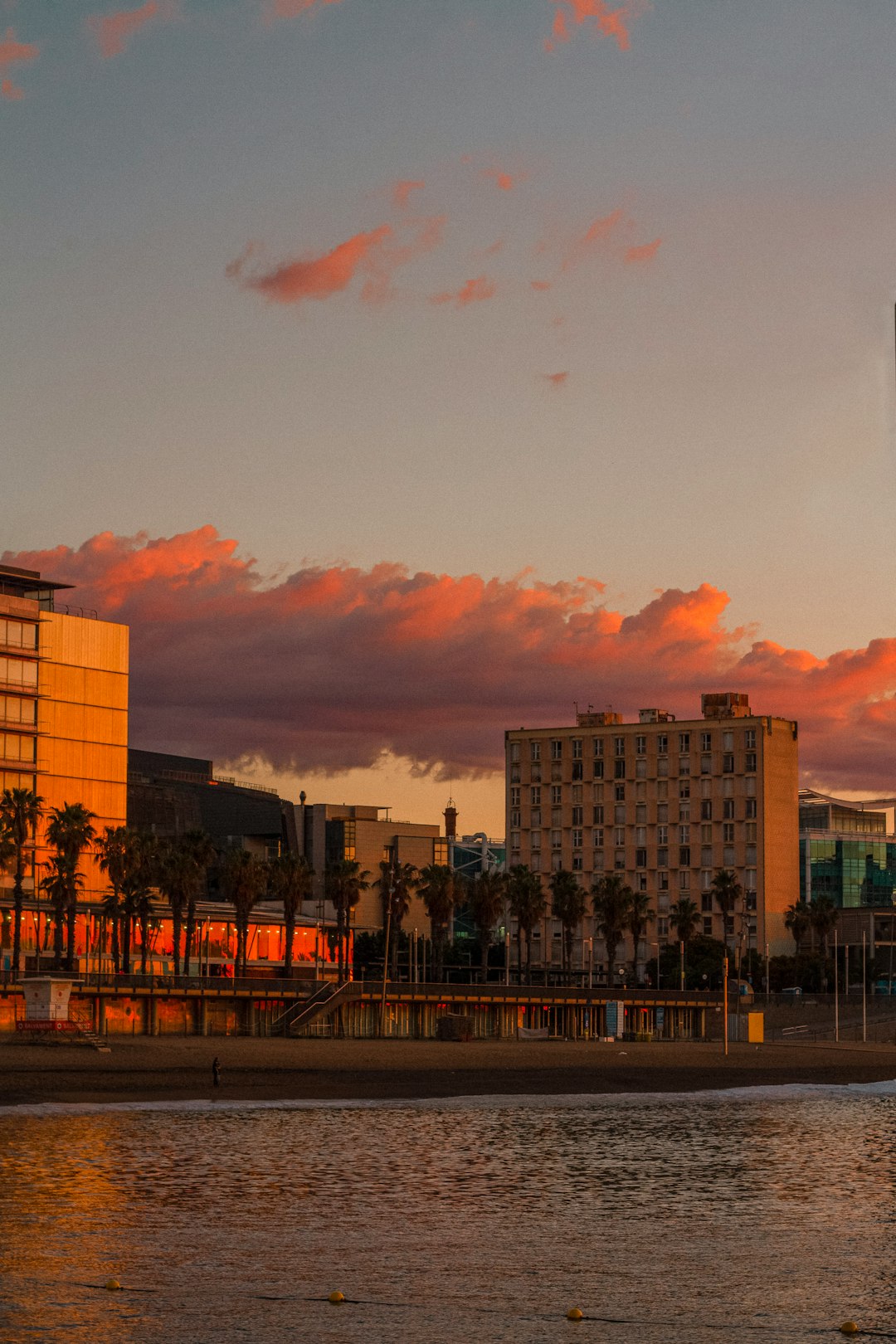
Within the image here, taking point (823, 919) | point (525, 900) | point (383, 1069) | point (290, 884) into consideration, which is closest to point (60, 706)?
point (290, 884)

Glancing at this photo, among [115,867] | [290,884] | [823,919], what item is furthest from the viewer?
[823,919]

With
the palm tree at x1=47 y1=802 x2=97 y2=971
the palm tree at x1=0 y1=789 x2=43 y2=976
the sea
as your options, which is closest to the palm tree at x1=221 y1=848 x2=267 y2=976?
the palm tree at x1=47 y1=802 x2=97 y2=971

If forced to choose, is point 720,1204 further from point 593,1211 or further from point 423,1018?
point 423,1018

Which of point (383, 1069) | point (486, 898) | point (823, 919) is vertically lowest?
point (383, 1069)

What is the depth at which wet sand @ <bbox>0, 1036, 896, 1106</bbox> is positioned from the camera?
75.9m

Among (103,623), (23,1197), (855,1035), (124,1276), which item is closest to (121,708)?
(103,623)

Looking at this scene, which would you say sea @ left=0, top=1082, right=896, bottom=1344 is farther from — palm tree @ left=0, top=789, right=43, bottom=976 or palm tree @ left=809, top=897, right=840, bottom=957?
palm tree @ left=809, top=897, right=840, bottom=957

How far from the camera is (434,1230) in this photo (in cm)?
3788

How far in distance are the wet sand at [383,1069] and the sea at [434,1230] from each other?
874cm

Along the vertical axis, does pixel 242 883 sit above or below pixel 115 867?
below

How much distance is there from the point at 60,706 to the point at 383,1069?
74754 mm

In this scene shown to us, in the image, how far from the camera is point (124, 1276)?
30562 mm

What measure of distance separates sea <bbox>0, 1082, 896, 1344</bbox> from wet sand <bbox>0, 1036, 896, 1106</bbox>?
8.74m

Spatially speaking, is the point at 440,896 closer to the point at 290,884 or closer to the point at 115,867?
the point at 290,884
